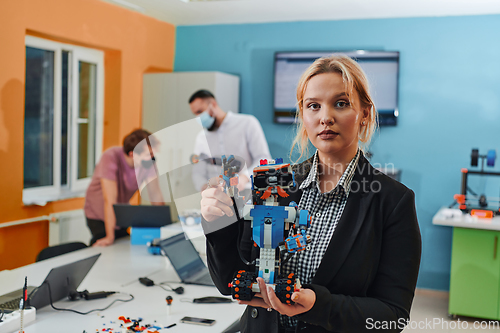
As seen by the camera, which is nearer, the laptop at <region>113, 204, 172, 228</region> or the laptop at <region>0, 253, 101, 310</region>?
the laptop at <region>0, 253, 101, 310</region>

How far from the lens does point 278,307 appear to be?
0.87m

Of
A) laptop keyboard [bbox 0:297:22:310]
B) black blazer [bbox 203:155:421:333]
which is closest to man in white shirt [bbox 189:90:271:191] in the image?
laptop keyboard [bbox 0:297:22:310]

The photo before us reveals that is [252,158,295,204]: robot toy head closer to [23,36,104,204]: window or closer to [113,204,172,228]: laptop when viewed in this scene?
[113,204,172,228]: laptop

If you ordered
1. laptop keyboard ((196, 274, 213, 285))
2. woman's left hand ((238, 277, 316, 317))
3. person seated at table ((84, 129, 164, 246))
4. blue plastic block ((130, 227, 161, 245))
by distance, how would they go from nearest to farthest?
woman's left hand ((238, 277, 316, 317)), laptop keyboard ((196, 274, 213, 285)), blue plastic block ((130, 227, 161, 245)), person seated at table ((84, 129, 164, 246))

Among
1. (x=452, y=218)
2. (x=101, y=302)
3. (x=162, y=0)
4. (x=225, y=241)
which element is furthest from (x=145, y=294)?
(x=162, y=0)

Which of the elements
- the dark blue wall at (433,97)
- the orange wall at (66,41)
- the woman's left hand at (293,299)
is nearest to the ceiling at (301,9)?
the dark blue wall at (433,97)

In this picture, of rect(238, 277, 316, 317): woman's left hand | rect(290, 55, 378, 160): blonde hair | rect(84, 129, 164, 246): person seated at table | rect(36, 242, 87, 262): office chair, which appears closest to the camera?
→ rect(238, 277, 316, 317): woman's left hand

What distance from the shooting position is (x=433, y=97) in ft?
13.6

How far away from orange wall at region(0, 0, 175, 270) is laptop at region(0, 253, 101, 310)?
1.62 m

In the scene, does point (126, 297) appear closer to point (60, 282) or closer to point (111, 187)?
point (60, 282)

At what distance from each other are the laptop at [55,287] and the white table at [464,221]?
2565mm

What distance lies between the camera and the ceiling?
377cm

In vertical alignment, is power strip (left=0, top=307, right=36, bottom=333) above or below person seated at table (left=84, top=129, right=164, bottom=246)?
below

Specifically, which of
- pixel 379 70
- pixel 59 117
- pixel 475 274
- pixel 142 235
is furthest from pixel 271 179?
pixel 379 70
